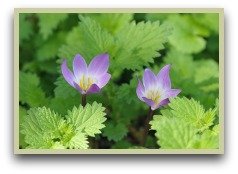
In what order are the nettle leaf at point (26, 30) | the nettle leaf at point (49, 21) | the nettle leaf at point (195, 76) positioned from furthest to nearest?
the nettle leaf at point (26, 30)
the nettle leaf at point (49, 21)
the nettle leaf at point (195, 76)

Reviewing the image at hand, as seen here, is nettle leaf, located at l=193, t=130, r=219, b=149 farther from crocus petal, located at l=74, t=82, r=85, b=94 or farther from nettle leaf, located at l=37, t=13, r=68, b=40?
nettle leaf, located at l=37, t=13, r=68, b=40

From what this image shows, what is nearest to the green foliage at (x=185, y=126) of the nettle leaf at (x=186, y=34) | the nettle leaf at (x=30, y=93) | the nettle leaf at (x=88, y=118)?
the nettle leaf at (x=88, y=118)

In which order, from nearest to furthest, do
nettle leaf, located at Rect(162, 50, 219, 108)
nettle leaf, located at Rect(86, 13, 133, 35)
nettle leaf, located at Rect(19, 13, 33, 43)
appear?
nettle leaf, located at Rect(162, 50, 219, 108)
nettle leaf, located at Rect(86, 13, 133, 35)
nettle leaf, located at Rect(19, 13, 33, 43)

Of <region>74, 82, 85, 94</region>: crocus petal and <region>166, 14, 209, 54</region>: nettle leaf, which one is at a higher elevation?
<region>166, 14, 209, 54</region>: nettle leaf

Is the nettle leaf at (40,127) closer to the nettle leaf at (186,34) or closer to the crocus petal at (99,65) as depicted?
the crocus petal at (99,65)

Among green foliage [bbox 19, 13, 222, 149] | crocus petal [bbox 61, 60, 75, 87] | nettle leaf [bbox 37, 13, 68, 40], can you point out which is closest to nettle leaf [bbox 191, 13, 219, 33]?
green foliage [bbox 19, 13, 222, 149]

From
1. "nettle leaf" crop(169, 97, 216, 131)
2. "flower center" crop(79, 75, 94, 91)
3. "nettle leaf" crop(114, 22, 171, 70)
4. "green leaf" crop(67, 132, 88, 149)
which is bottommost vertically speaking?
"green leaf" crop(67, 132, 88, 149)
